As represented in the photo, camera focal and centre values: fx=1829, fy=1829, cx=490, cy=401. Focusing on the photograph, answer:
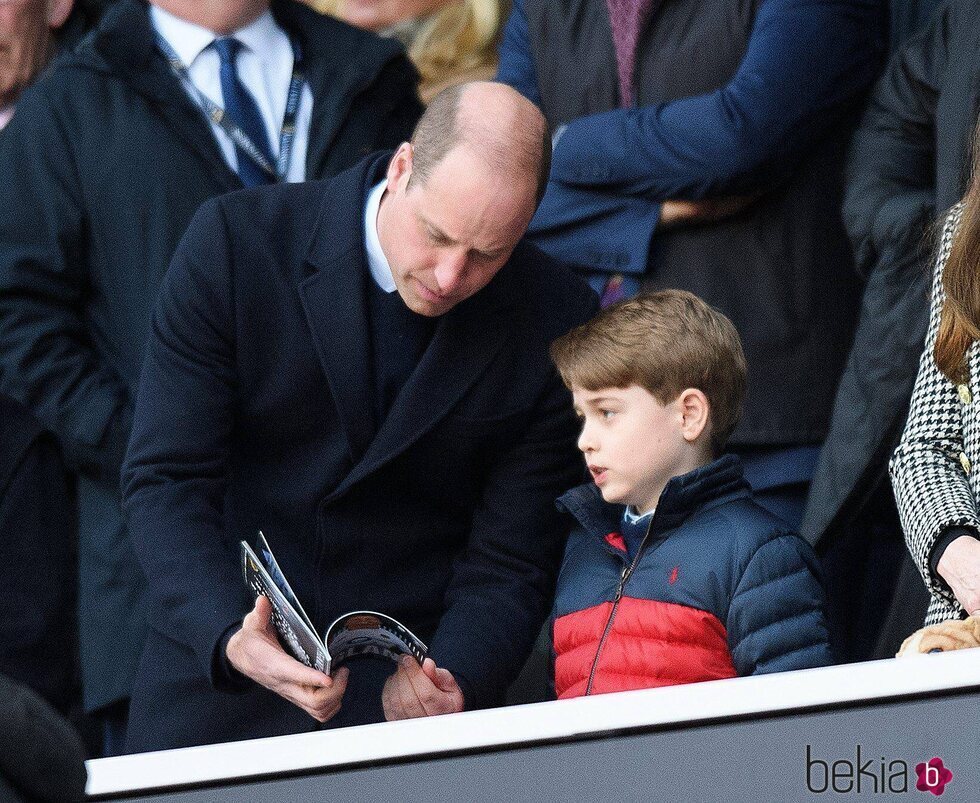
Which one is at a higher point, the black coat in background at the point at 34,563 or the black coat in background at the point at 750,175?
the black coat in background at the point at 750,175

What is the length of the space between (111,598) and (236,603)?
3.24ft

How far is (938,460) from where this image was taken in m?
2.63

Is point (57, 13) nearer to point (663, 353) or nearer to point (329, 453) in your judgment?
point (329, 453)

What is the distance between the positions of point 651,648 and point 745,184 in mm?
1170

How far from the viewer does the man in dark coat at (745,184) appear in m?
3.41

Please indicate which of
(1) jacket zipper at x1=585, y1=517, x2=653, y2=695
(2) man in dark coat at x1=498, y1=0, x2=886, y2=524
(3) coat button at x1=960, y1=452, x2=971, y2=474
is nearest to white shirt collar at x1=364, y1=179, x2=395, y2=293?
(1) jacket zipper at x1=585, y1=517, x2=653, y2=695

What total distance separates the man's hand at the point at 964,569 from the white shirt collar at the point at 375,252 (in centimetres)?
95

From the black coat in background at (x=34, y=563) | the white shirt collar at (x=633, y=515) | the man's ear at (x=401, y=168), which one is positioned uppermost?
the man's ear at (x=401, y=168)

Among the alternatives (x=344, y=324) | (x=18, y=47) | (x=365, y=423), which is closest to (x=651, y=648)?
(x=365, y=423)

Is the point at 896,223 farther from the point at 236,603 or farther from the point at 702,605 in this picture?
the point at 236,603

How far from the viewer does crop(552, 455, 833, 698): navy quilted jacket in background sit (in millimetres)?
2518

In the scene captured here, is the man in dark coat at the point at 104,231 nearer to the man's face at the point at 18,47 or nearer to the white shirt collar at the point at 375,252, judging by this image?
the man's face at the point at 18,47

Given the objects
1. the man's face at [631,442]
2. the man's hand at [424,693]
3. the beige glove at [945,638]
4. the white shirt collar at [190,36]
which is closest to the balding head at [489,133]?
the man's face at [631,442]

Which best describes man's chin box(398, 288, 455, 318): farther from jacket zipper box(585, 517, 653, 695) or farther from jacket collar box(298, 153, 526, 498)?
jacket zipper box(585, 517, 653, 695)
